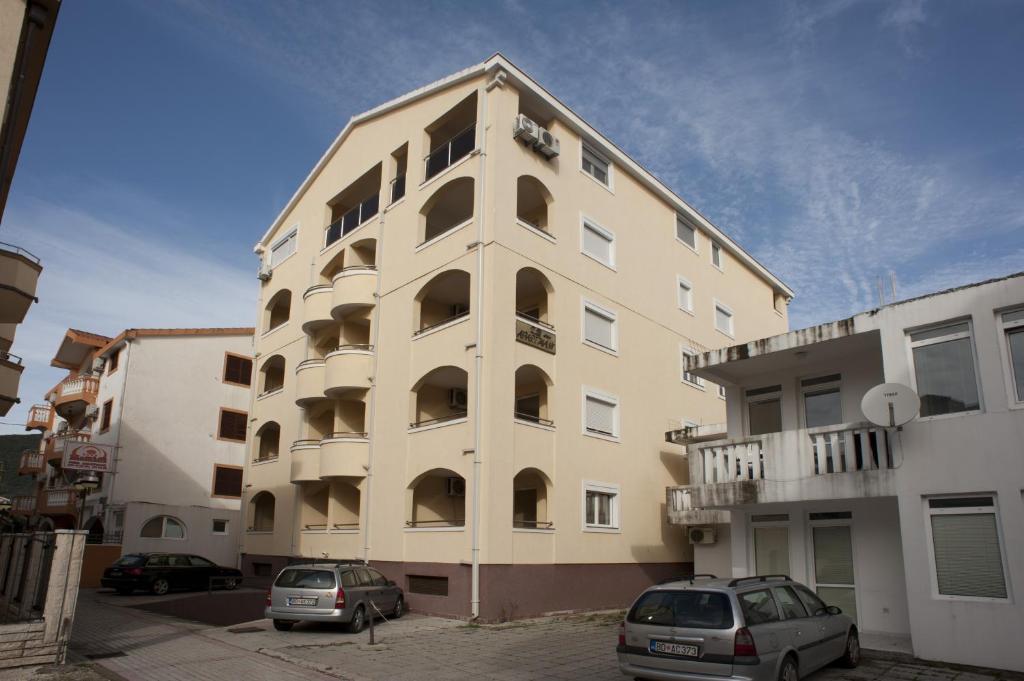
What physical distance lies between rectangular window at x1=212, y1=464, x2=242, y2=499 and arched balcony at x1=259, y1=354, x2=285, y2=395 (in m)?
6.23

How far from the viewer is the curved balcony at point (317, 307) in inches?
1043

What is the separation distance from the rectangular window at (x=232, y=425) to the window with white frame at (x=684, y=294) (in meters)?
21.9

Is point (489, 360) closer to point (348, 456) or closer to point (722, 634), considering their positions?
point (348, 456)

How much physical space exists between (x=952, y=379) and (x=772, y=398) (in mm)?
4807

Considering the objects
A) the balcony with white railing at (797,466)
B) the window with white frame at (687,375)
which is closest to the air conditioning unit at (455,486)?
the balcony with white railing at (797,466)

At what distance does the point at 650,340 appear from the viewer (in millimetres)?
25562

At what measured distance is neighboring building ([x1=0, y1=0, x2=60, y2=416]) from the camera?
1251 centimetres

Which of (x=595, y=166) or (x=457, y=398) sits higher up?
(x=595, y=166)

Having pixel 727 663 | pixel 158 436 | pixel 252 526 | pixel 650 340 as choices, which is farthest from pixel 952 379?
pixel 158 436

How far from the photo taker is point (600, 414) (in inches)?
885

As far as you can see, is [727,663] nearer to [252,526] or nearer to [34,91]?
[34,91]

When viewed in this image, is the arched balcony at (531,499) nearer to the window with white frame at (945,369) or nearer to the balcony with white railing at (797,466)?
the balcony with white railing at (797,466)

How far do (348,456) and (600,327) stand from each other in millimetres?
8797

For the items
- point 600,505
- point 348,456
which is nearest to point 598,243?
point 600,505
